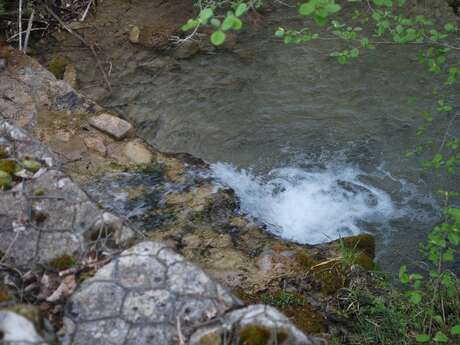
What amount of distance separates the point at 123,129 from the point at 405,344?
10.7 ft

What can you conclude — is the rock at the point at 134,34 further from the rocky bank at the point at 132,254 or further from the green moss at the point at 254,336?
the green moss at the point at 254,336

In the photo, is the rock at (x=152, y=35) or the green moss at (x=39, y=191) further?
the rock at (x=152, y=35)

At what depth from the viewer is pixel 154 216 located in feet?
15.2

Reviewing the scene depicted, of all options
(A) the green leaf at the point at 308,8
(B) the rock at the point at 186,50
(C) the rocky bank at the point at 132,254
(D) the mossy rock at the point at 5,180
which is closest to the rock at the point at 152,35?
(B) the rock at the point at 186,50

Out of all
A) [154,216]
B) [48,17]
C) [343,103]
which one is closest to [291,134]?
[343,103]

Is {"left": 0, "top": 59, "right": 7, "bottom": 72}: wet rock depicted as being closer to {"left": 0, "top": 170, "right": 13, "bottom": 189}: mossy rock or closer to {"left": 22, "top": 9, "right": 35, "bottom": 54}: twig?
{"left": 22, "top": 9, "right": 35, "bottom": 54}: twig

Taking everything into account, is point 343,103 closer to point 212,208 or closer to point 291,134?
point 291,134

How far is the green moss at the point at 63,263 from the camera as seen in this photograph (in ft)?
9.50

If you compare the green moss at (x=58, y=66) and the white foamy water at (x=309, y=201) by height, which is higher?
the green moss at (x=58, y=66)

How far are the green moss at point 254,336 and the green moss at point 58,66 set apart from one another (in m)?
4.67

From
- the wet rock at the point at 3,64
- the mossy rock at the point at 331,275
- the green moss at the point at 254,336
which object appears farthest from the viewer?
the wet rock at the point at 3,64

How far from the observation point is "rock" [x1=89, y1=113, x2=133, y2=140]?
535 cm

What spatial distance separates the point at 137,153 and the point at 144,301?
272cm

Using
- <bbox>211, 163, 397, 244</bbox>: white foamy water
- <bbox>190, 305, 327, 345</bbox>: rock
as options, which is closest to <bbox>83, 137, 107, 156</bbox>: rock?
<bbox>211, 163, 397, 244</bbox>: white foamy water
